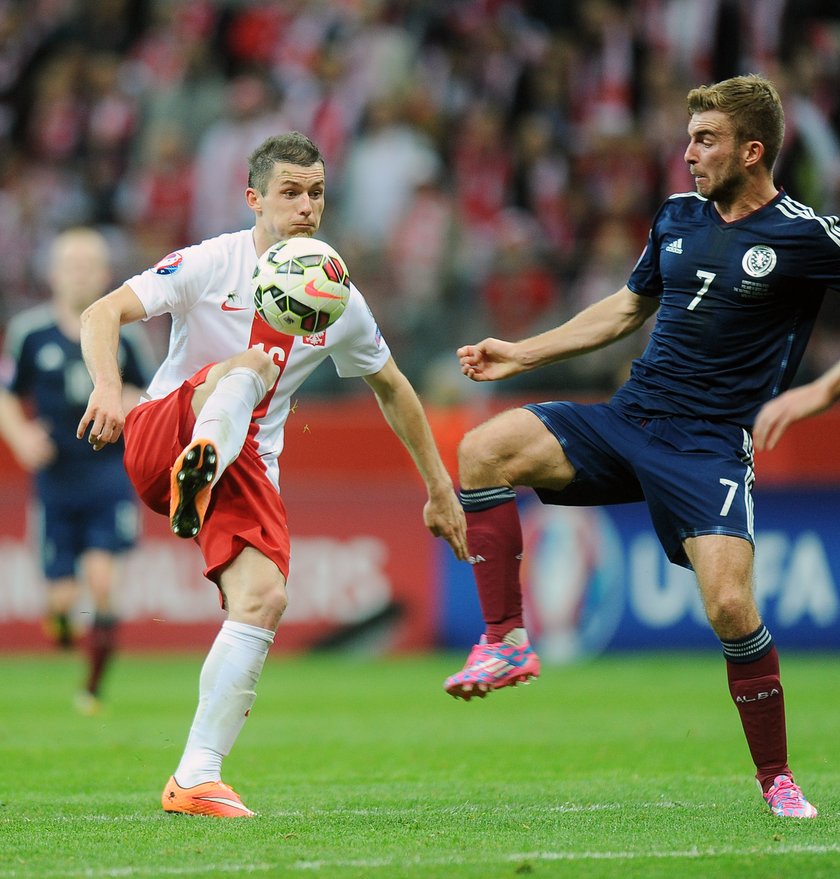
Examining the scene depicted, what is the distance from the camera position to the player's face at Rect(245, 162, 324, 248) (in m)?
5.82

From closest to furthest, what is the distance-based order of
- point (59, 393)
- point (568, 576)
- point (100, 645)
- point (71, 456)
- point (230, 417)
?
point (230, 417)
point (100, 645)
point (71, 456)
point (59, 393)
point (568, 576)

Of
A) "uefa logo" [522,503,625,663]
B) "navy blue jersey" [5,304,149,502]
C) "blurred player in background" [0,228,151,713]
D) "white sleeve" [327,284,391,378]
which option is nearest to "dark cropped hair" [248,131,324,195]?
"white sleeve" [327,284,391,378]

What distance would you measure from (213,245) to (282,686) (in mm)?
6007

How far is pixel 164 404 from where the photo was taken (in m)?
5.83

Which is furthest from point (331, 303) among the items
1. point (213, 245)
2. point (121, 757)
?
point (121, 757)

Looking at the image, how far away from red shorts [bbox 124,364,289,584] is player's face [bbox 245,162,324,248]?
612 mm

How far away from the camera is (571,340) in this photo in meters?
6.20

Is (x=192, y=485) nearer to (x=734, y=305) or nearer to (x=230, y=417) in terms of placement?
(x=230, y=417)

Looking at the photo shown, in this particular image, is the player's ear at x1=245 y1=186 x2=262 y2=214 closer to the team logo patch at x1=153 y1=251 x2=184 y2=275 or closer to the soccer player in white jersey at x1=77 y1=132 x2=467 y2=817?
the soccer player in white jersey at x1=77 y1=132 x2=467 y2=817

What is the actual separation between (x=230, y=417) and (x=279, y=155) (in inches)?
40.9

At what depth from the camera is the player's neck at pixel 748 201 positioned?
5871 millimetres

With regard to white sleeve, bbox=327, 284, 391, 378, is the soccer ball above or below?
above

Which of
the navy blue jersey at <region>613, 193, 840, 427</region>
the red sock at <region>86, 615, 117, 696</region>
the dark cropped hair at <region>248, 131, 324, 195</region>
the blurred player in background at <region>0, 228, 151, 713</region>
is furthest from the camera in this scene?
the blurred player in background at <region>0, 228, 151, 713</region>

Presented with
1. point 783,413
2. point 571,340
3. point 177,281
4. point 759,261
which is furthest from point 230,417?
point 759,261
